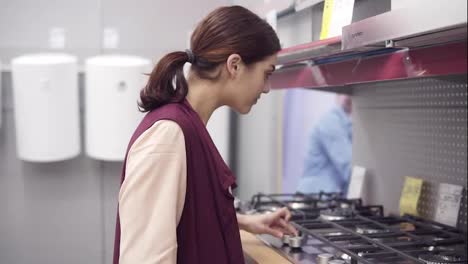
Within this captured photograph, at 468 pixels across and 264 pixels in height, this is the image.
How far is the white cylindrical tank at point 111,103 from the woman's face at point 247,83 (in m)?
1.25

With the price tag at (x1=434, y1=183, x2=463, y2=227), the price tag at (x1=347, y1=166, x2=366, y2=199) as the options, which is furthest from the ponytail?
the price tag at (x1=347, y1=166, x2=366, y2=199)

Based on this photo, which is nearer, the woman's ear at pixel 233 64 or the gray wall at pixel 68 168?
the woman's ear at pixel 233 64

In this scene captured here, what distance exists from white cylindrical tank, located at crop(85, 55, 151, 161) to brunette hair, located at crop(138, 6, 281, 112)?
127 centimetres

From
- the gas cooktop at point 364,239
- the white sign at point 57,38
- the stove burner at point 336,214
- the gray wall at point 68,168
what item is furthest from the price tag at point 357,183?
the white sign at point 57,38

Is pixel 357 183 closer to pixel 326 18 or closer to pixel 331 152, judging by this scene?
pixel 326 18

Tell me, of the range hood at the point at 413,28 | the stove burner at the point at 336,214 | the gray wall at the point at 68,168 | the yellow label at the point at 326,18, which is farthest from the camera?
the gray wall at the point at 68,168

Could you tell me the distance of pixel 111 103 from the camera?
7.59 feet

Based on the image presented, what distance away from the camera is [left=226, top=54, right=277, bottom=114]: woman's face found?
110cm

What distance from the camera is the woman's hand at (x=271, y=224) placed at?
53.8 inches

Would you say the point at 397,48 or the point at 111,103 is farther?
the point at 111,103

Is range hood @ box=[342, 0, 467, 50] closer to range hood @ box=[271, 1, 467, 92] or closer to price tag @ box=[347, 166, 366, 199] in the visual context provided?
range hood @ box=[271, 1, 467, 92]

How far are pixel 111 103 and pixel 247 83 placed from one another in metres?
1.33

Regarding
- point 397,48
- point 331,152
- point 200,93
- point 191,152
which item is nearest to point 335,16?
point 397,48

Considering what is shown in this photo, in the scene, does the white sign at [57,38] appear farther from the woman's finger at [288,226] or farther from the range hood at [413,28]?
the range hood at [413,28]
